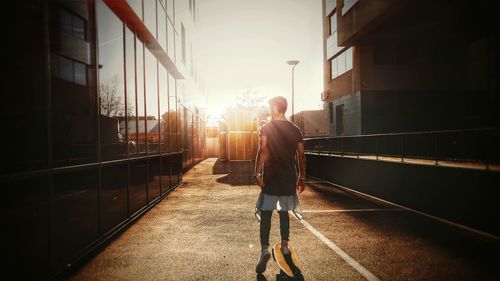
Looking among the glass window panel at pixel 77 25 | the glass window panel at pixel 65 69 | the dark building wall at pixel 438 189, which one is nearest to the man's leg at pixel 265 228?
the dark building wall at pixel 438 189

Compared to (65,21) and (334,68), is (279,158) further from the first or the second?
(65,21)

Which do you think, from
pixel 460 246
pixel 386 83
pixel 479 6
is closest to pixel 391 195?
pixel 460 246

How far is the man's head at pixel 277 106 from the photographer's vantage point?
447cm

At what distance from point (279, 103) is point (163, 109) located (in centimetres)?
828

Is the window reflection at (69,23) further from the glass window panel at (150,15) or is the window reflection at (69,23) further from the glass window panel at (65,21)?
the glass window panel at (150,15)

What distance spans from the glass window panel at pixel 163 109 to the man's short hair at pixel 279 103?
740cm

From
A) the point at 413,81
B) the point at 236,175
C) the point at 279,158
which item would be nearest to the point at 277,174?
the point at 279,158

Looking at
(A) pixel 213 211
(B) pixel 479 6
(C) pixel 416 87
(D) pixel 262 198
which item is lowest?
(A) pixel 213 211

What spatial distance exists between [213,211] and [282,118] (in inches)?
184

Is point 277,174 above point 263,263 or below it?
above

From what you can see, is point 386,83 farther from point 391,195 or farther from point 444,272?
point 444,272

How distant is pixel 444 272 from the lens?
4.28 metres

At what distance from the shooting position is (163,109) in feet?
39.5

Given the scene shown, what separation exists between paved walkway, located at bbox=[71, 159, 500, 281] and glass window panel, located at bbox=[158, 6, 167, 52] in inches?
238
